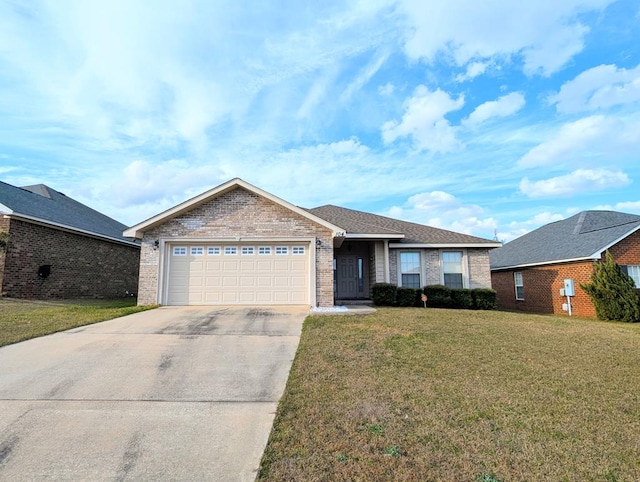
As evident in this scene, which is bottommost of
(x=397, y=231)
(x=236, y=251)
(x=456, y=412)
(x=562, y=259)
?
(x=456, y=412)

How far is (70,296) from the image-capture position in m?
16.2

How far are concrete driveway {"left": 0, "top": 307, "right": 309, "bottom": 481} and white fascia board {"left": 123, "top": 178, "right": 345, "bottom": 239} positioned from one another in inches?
204

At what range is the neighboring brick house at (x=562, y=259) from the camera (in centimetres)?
1573

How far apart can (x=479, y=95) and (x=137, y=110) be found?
39.0 ft

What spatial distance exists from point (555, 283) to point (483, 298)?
4821 mm

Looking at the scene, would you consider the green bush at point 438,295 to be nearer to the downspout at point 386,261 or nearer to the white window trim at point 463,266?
the white window trim at point 463,266

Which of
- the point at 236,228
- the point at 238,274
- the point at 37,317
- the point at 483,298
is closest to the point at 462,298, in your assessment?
the point at 483,298

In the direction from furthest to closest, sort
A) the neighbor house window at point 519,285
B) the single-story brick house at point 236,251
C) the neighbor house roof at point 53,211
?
the neighbor house window at point 519,285, the neighbor house roof at point 53,211, the single-story brick house at point 236,251

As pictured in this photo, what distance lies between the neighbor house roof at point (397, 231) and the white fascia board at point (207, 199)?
69.2 inches

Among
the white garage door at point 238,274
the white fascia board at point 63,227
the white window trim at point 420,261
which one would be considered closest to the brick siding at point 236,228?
the white garage door at point 238,274

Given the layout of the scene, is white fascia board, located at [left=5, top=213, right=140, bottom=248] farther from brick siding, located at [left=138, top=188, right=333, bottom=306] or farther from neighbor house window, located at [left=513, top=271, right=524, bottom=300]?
neighbor house window, located at [left=513, top=271, right=524, bottom=300]

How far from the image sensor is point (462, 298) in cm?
1526

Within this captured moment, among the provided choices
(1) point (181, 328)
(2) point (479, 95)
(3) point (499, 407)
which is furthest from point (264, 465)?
(2) point (479, 95)

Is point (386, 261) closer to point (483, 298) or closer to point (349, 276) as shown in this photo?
point (349, 276)
